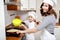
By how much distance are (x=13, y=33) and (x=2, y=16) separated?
484mm

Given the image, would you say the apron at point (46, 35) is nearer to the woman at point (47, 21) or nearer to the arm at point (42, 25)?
the woman at point (47, 21)

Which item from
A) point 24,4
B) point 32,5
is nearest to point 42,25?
point 24,4

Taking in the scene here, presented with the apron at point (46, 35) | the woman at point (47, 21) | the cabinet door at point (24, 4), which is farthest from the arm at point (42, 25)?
the cabinet door at point (24, 4)

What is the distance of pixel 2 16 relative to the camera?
5.47 ft

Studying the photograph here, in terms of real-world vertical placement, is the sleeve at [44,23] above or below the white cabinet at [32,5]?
below

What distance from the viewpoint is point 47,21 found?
74.8 inches

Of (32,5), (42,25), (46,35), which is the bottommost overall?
(46,35)

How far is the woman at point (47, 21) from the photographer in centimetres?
188

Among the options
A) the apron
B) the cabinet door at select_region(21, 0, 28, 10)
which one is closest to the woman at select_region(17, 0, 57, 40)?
the apron

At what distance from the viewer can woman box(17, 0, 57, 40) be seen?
1884mm

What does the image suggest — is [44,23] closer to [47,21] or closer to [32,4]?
[47,21]

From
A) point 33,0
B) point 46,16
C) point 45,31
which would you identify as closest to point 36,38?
point 45,31

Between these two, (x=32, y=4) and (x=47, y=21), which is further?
(x=32, y=4)

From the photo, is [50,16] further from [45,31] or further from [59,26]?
[59,26]
